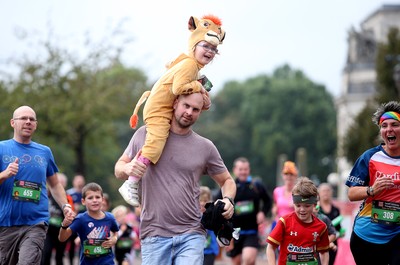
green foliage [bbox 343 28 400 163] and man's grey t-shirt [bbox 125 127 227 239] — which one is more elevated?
green foliage [bbox 343 28 400 163]

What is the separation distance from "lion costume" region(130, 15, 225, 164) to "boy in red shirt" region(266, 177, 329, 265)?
7.13ft

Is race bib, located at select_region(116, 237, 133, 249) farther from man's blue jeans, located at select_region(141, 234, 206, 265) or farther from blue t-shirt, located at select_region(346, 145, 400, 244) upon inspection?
man's blue jeans, located at select_region(141, 234, 206, 265)

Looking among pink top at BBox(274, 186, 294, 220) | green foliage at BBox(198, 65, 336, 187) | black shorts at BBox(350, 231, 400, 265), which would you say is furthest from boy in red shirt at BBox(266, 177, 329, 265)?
green foliage at BBox(198, 65, 336, 187)

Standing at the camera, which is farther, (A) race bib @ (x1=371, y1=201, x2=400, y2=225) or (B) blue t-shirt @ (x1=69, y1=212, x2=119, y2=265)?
(B) blue t-shirt @ (x1=69, y1=212, x2=119, y2=265)

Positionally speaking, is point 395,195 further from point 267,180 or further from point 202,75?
point 267,180

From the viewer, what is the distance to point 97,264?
41.8 ft

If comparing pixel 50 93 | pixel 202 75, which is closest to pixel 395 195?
pixel 202 75

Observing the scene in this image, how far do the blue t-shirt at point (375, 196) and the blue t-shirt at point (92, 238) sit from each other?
12.7 feet

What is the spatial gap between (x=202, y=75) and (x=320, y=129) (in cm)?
9966

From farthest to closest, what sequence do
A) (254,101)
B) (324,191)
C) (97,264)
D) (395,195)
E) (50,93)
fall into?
(254,101) → (50,93) → (324,191) → (97,264) → (395,195)

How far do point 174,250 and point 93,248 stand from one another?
13.0ft

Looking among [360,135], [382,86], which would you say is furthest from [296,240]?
[360,135]

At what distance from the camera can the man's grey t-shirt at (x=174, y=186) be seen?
8961 millimetres

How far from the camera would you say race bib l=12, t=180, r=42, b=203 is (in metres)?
11.4
